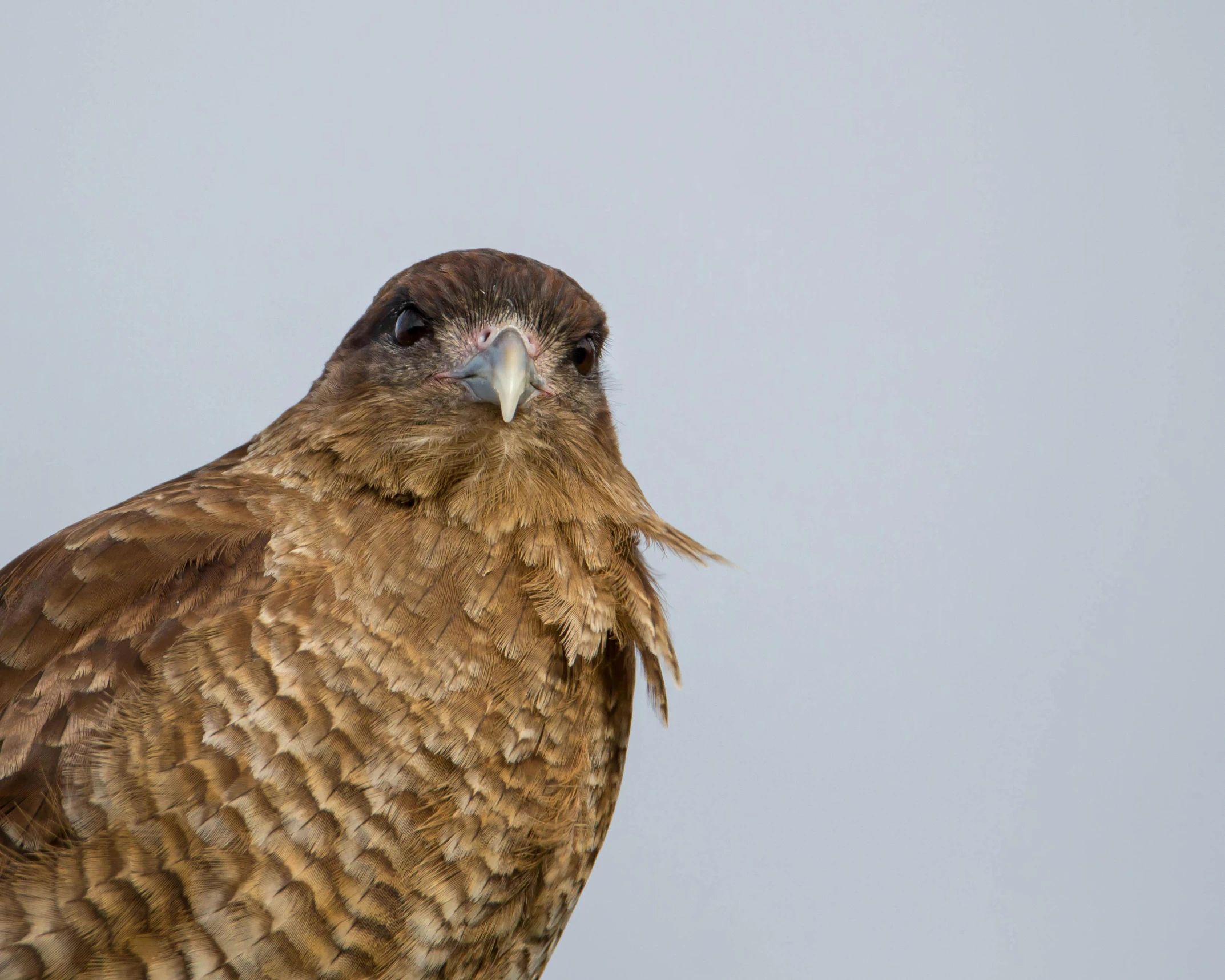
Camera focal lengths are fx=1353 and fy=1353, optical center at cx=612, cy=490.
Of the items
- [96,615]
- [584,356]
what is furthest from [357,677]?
[584,356]

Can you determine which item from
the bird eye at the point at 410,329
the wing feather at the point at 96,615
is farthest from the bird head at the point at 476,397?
the wing feather at the point at 96,615

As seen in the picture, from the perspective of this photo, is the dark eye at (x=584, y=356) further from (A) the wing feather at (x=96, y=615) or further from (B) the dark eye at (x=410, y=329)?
(A) the wing feather at (x=96, y=615)

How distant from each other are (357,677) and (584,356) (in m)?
0.94

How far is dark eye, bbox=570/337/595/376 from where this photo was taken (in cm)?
297

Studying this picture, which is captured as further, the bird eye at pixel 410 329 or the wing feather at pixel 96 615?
the bird eye at pixel 410 329

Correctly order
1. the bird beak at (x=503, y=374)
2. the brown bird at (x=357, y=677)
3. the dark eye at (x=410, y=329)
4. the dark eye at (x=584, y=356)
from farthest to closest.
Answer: the dark eye at (x=584, y=356), the dark eye at (x=410, y=329), the bird beak at (x=503, y=374), the brown bird at (x=357, y=677)

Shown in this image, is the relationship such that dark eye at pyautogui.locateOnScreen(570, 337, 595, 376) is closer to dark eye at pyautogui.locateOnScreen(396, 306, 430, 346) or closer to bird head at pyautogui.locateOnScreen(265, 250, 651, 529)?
bird head at pyautogui.locateOnScreen(265, 250, 651, 529)

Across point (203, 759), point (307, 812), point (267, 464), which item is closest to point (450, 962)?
point (307, 812)

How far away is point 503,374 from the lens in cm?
261

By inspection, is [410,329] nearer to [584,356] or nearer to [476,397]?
[476,397]

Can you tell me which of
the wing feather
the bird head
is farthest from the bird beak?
the wing feather

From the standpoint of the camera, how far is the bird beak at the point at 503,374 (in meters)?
2.59

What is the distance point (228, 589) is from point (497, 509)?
53cm

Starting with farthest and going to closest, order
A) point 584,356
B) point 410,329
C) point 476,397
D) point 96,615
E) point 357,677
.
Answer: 1. point 584,356
2. point 410,329
3. point 476,397
4. point 96,615
5. point 357,677
